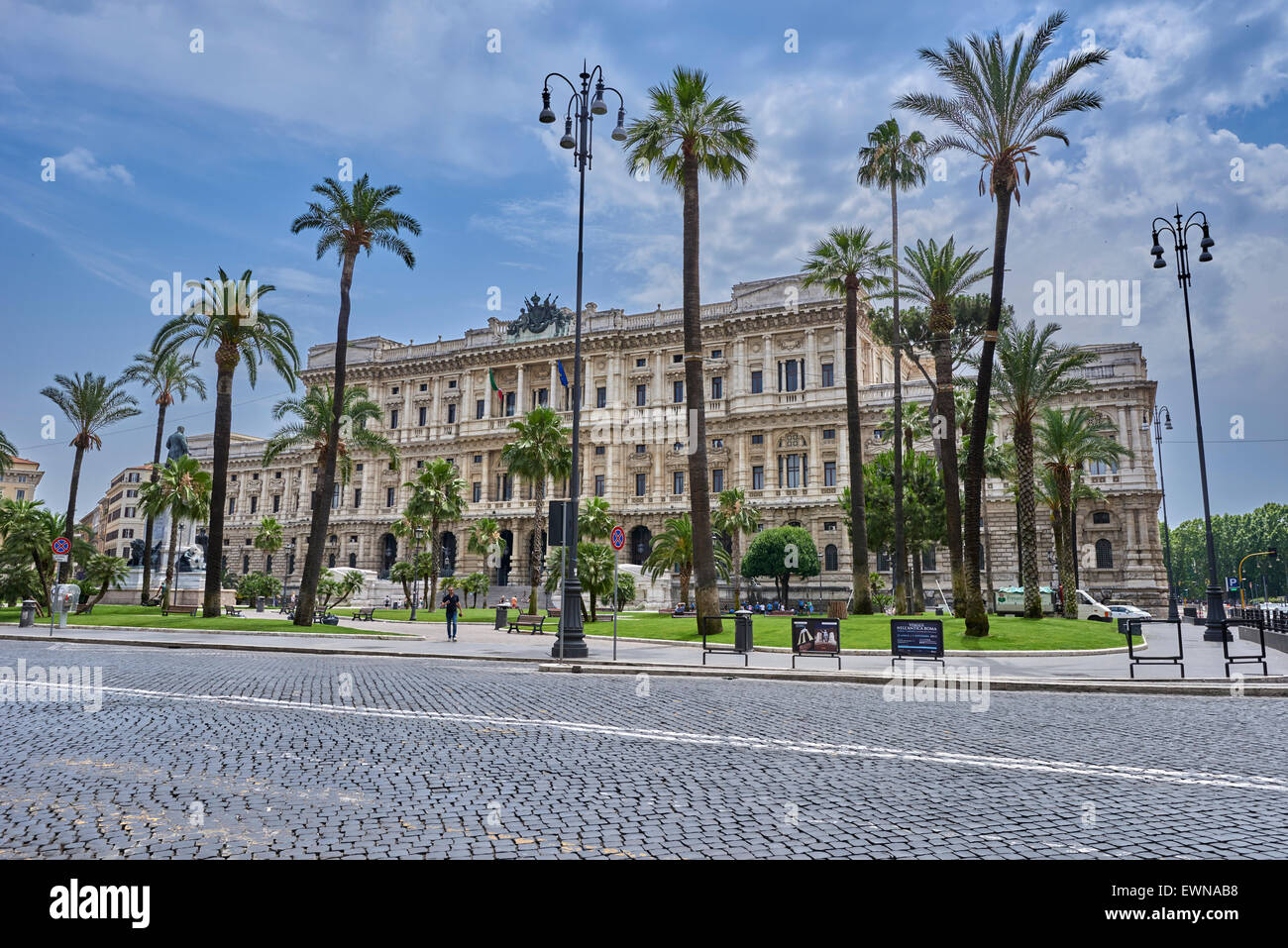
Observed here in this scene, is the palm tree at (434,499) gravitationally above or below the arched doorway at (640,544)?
above

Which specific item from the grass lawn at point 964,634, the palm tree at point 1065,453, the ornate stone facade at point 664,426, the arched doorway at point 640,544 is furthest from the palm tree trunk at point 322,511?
the arched doorway at point 640,544

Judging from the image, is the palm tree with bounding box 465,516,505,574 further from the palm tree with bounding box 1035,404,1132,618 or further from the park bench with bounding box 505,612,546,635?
the palm tree with bounding box 1035,404,1132,618

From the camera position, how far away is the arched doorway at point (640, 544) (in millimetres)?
63531

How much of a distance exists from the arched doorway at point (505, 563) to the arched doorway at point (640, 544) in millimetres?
10632

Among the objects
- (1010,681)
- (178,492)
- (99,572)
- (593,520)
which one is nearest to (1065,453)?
(593,520)

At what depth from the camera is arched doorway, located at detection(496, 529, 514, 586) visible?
67938mm

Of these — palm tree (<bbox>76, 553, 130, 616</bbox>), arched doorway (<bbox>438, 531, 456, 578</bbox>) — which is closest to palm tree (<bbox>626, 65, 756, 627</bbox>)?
palm tree (<bbox>76, 553, 130, 616</bbox>)

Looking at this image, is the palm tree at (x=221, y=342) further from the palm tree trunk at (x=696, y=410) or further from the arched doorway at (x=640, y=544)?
the arched doorway at (x=640, y=544)

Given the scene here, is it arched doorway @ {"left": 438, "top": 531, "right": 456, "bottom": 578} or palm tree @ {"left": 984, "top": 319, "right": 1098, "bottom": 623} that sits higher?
palm tree @ {"left": 984, "top": 319, "right": 1098, "bottom": 623}

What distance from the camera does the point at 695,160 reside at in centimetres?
2583

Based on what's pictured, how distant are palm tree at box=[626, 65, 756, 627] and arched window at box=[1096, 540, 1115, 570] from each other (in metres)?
40.0

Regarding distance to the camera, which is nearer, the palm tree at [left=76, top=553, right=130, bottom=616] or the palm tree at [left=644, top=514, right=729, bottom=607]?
the palm tree at [left=644, top=514, right=729, bottom=607]

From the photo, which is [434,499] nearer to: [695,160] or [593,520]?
[593,520]
